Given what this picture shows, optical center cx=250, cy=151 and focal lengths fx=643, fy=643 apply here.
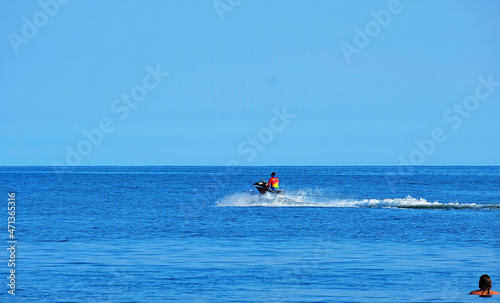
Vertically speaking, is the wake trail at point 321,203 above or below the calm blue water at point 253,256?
above

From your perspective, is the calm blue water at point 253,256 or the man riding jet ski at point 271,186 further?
the man riding jet ski at point 271,186

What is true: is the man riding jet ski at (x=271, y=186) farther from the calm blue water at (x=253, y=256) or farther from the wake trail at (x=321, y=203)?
the calm blue water at (x=253, y=256)

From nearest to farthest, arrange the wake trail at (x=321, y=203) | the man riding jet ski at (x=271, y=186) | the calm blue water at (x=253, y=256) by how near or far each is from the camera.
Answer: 1. the calm blue water at (x=253, y=256)
2. the man riding jet ski at (x=271, y=186)
3. the wake trail at (x=321, y=203)

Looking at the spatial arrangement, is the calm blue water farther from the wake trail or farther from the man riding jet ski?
the man riding jet ski

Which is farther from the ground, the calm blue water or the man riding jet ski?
the man riding jet ski

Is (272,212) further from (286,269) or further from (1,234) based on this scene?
(286,269)

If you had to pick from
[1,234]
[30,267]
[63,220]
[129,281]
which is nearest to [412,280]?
[129,281]

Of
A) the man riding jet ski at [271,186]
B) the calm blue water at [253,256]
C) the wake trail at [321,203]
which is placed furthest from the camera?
the wake trail at [321,203]

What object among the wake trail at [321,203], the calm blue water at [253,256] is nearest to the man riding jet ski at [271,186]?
the wake trail at [321,203]

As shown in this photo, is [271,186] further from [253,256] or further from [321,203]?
[253,256]

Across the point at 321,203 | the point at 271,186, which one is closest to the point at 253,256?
the point at 271,186

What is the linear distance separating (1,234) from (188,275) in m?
14.6

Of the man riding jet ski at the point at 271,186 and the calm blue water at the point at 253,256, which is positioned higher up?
the man riding jet ski at the point at 271,186

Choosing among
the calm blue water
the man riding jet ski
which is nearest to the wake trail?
the man riding jet ski
